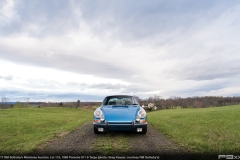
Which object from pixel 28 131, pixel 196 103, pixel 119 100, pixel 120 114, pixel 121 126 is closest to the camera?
pixel 121 126

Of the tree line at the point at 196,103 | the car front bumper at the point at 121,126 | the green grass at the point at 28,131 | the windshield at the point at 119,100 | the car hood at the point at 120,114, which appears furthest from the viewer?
the tree line at the point at 196,103

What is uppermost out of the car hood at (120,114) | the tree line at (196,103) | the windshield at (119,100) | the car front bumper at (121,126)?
the windshield at (119,100)

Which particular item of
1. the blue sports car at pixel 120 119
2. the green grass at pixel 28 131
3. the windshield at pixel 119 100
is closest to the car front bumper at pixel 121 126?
the blue sports car at pixel 120 119

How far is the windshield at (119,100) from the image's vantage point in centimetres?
909

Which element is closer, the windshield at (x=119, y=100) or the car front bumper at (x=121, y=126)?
the car front bumper at (x=121, y=126)

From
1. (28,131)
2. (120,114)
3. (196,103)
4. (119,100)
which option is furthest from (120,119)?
(196,103)

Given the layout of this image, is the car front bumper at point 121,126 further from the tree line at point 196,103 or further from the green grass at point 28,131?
the tree line at point 196,103

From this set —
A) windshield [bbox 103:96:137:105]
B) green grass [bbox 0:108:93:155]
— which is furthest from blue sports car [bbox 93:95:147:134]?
green grass [bbox 0:108:93:155]

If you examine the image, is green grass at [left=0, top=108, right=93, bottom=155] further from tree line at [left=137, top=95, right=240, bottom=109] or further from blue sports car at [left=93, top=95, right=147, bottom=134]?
tree line at [left=137, top=95, right=240, bottom=109]

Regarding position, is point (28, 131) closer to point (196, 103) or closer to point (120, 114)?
point (120, 114)

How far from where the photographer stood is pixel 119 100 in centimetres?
932

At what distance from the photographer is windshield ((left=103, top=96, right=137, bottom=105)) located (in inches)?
358

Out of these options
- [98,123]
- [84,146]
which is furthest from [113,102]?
[84,146]

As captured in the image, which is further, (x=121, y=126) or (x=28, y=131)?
(x=28, y=131)
